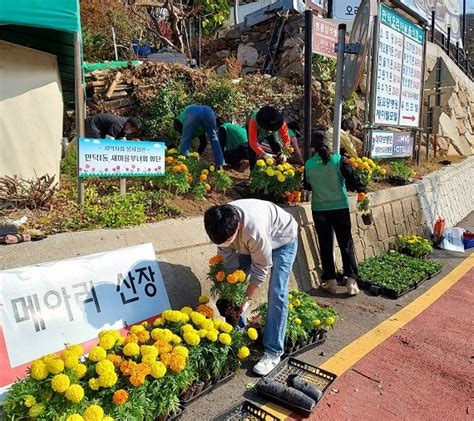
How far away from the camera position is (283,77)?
11.9 meters

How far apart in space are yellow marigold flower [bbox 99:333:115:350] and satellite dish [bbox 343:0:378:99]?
14.2ft

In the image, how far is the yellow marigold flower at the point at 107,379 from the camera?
2.31 m

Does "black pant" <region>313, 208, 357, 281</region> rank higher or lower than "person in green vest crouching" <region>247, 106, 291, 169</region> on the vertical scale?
lower

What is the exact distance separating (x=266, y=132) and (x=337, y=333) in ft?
11.2

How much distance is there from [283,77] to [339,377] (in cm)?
997

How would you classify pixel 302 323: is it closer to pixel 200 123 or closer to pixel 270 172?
pixel 270 172

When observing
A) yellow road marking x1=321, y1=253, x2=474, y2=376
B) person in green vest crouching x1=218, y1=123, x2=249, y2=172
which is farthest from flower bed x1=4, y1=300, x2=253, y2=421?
person in green vest crouching x1=218, y1=123, x2=249, y2=172

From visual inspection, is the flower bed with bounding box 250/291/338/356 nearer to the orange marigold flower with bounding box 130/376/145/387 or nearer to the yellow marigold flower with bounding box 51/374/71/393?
the orange marigold flower with bounding box 130/376/145/387

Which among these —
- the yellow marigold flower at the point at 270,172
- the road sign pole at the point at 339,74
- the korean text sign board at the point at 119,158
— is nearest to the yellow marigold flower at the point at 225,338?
the korean text sign board at the point at 119,158

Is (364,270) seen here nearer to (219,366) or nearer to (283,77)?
(219,366)

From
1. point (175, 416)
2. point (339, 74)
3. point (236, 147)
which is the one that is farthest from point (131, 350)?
point (236, 147)

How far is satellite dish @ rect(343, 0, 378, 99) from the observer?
5336 mm

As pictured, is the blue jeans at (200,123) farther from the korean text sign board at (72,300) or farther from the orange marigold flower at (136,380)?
the orange marigold flower at (136,380)

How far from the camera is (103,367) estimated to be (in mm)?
2357
